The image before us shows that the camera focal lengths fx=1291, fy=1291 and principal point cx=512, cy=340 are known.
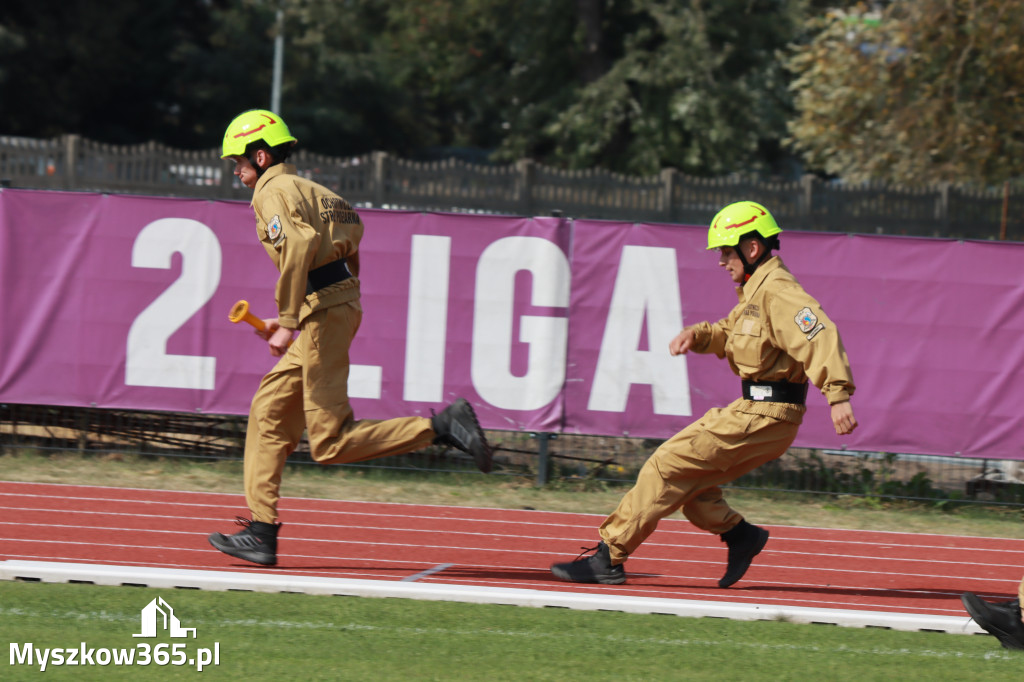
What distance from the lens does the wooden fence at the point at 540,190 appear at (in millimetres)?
15578

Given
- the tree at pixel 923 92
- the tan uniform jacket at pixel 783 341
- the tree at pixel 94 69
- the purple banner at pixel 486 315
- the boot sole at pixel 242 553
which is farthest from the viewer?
the tree at pixel 94 69

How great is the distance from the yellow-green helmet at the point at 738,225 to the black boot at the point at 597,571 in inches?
65.9

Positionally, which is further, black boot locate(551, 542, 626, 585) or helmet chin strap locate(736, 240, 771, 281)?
black boot locate(551, 542, 626, 585)

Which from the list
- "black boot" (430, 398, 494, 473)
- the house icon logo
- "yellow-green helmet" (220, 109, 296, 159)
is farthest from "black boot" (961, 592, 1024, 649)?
"yellow-green helmet" (220, 109, 296, 159)

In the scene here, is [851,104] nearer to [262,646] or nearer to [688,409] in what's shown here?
[688,409]

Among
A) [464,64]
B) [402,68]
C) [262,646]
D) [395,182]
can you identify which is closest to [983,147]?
[395,182]

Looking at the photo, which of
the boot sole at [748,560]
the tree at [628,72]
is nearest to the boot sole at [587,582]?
the boot sole at [748,560]

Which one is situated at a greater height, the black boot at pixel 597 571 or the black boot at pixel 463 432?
the black boot at pixel 463 432

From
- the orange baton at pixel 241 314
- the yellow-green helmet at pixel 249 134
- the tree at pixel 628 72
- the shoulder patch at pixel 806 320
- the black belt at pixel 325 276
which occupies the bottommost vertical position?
the orange baton at pixel 241 314

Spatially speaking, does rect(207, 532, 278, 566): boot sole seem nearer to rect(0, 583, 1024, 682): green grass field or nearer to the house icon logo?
rect(0, 583, 1024, 682): green grass field

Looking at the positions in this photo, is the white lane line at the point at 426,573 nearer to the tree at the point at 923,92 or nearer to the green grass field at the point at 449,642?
the green grass field at the point at 449,642

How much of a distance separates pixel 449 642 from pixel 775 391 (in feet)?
6.74

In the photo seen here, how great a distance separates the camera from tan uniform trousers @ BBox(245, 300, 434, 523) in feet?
21.4

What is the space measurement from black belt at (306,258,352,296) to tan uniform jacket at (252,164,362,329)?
2 cm
